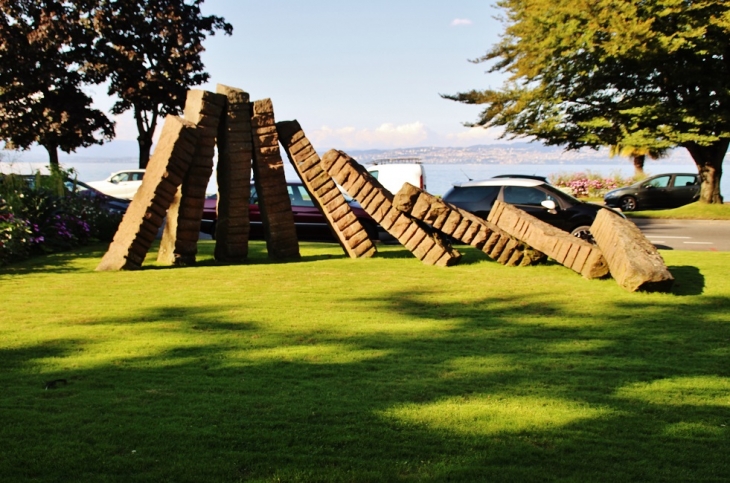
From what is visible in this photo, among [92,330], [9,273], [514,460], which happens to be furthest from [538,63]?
[514,460]

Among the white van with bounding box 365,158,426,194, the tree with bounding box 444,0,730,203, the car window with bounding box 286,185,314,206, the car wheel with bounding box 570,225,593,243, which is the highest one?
the tree with bounding box 444,0,730,203

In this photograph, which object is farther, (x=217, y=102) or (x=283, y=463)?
(x=217, y=102)

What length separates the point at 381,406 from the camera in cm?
514

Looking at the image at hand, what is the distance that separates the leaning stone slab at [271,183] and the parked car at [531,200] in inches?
227

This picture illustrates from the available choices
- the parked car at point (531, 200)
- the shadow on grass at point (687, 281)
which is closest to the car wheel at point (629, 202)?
the parked car at point (531, 200)

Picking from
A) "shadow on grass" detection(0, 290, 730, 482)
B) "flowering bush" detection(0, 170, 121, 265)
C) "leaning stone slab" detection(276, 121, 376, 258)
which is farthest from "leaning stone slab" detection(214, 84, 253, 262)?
"shadow on grass" detection(0, 290, 730, 482)

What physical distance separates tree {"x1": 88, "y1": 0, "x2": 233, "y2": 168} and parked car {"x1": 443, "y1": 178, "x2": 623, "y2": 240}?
2284 cm

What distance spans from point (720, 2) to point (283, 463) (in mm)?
26512

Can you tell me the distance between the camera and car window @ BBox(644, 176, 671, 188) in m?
34.5

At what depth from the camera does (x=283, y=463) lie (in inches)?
165

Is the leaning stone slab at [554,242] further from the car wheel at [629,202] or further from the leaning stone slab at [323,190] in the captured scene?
the car wheel at [629,202]

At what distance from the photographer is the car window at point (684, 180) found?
3453 centimetres

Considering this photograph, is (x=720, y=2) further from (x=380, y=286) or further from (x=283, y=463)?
(x=283, y=463)

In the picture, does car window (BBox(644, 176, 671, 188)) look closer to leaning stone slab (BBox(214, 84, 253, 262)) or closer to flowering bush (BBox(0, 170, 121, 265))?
flowering bush (BBox(0, 170, 121, 265))
